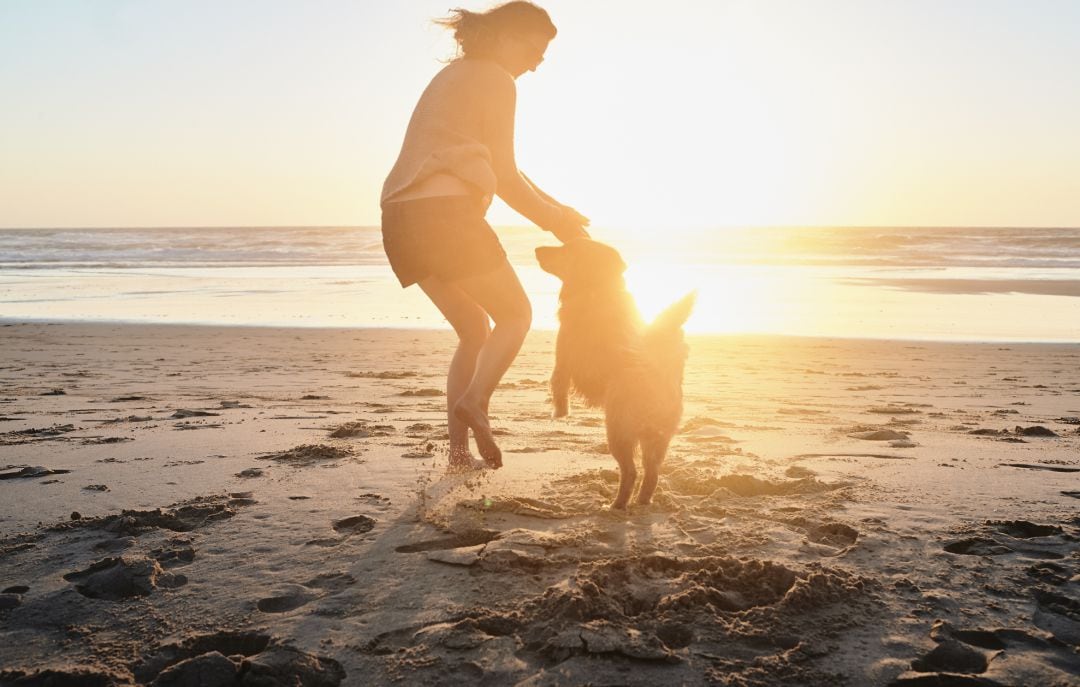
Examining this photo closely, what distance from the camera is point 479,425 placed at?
3467 millimetres

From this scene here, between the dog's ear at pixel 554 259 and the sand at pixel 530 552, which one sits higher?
the dog's ear at pixel 554 259

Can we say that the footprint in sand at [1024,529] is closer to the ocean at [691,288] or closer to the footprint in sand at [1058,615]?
the footprint in sand at [1058,615]

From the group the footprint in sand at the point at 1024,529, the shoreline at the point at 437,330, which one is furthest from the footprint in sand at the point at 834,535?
the shoreline at the point at 437,330

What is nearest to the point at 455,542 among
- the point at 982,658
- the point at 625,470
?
the point at 625,470

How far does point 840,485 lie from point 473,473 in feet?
5.34

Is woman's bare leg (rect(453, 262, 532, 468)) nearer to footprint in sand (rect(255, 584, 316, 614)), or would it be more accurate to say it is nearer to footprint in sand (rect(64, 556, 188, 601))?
footprint in sand (rect(255, 584, 316, 614))

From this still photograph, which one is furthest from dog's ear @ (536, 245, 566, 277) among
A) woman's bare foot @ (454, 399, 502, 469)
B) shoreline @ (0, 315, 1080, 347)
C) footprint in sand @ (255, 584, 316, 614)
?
shoreline @ (0, 315, 1080, 347)

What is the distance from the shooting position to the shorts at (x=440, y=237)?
3352 mm

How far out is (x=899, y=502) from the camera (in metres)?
3.25

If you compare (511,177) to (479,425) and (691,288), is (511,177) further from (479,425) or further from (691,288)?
(691,288)

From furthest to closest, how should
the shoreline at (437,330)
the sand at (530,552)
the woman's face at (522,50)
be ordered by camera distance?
1. the shoreline at (437,330)
2. the woman's face at (522,50)
3. the sand at (530,552)

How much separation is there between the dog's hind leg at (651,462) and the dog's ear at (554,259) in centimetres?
80

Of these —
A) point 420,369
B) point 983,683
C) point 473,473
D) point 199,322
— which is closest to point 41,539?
point 473,473

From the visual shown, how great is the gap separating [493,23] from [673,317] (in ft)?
4.80
